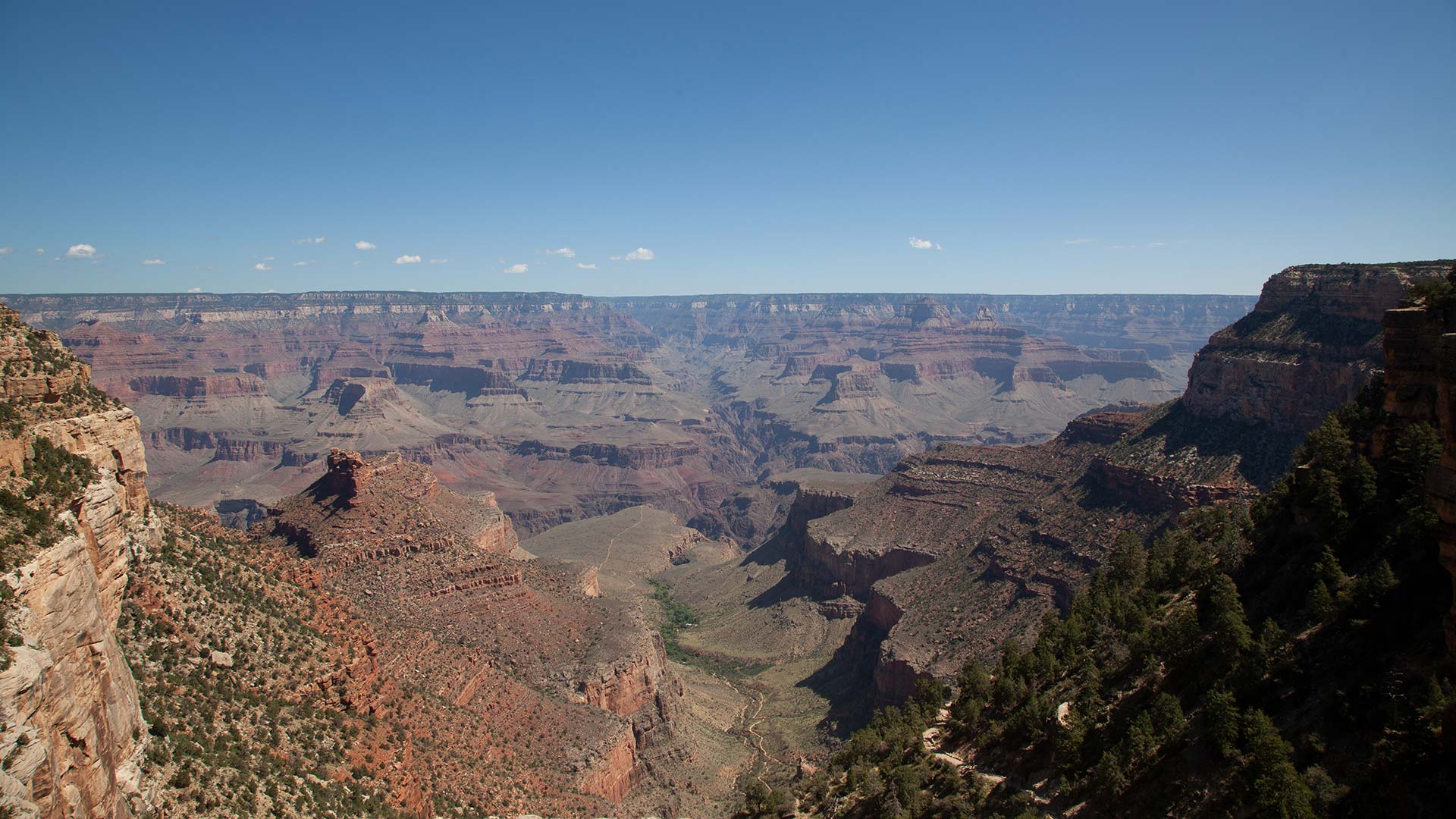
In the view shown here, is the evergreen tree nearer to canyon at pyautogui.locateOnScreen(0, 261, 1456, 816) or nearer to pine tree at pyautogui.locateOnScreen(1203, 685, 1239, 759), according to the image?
canyon at pyautogui.locateOnScreen(0, 261, 1456, 816)

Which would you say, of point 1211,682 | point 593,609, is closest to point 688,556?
point 593,609

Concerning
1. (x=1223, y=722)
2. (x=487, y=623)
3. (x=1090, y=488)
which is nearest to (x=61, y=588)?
(x=1223, y=722)

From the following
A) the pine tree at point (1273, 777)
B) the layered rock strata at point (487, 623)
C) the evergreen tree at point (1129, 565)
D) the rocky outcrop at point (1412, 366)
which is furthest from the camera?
the layered rock strata at point (487, 623)

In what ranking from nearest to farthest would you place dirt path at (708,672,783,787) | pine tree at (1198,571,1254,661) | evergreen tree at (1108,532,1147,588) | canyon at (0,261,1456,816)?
canyon at (0,261,1456,816) < pine tree at (1198,571,1254,661) < evergreen tree at (1108,532,1147,588) < dirt path at (708,672,783,787)

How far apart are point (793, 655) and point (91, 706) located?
74647mm

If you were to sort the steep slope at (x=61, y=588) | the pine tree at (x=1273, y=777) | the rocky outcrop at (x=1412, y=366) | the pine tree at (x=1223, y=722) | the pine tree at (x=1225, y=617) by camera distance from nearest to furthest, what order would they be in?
the steep slope at (x=61, y=588) → the pine tree at (x=1273, y=777) → the pine tree at (x=1223, y=722) → the pine tree at (x=1225, y=617) → the rocky outcrop at (x=1412, y=366)

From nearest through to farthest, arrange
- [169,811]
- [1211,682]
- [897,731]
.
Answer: [169,811]
[1211,682]
[897,731]

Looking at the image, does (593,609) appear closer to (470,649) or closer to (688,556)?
(470,649)

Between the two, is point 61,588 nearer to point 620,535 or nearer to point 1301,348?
point 1301,348

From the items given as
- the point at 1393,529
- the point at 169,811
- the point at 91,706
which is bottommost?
the point at 169,811

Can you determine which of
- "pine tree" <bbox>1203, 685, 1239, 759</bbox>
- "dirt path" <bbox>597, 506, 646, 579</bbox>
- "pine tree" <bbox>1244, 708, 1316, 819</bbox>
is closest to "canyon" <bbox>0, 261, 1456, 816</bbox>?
"dirt path" <bbox>597, 506, 646, 579</bbox>

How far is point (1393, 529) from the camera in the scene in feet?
86.6

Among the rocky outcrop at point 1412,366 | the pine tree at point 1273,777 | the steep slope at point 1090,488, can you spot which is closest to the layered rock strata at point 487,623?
the steep slope at point 1090,488

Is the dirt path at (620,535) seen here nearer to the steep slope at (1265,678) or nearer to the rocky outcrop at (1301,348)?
the rocky outcrop at (1301,348)
